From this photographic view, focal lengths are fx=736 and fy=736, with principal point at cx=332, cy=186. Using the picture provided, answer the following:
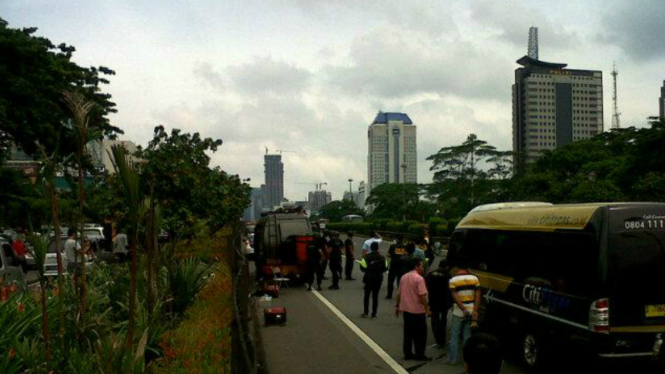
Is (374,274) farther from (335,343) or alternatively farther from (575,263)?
(575,263)

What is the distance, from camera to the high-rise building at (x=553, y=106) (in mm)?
129375

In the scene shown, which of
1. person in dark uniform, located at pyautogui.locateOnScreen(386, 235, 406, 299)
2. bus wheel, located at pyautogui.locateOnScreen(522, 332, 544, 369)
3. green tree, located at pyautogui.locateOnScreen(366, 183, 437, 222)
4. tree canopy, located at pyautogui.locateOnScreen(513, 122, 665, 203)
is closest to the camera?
bus wheel, located at pyautogui.locateOnScreen(522, 332, 544, 369)

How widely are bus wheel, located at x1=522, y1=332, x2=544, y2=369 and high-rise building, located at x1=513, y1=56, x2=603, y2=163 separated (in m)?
120

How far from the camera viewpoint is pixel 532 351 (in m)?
10.2

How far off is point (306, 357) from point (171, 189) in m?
13.0

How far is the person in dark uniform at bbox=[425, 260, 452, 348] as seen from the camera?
486 inches

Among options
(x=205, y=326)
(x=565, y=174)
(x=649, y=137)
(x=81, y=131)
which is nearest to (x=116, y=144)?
(x=81, y=131)

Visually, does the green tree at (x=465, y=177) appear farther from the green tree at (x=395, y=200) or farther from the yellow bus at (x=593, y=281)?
the yellow bus at (x=593, y=281)

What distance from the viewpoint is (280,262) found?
2311cm

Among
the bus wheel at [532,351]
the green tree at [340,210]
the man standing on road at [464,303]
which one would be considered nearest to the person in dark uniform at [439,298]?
the man standing on road at [464,303]

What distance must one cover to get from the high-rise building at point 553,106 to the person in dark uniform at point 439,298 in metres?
118

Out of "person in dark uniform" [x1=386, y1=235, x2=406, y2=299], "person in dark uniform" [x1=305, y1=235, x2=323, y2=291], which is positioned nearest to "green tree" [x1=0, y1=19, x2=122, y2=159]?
"person in dark uniform" [x1=305, y1=235, x2=323, y2=291]

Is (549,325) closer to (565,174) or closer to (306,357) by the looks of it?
(306,357)

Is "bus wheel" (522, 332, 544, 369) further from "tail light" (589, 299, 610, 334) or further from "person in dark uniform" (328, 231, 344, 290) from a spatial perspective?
"person in dark uniform" (328, 231, 344, 290)
